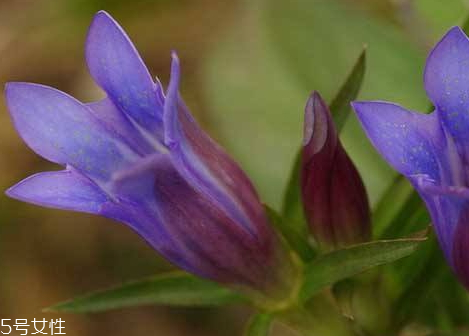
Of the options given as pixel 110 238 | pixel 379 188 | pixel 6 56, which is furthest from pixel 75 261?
pixel 379 188

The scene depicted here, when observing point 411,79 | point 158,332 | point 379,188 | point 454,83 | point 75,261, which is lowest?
point 158,332

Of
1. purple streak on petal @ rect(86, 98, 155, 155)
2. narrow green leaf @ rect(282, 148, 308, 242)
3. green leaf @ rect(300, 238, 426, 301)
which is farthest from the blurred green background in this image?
purple streak on petal @ rect(86, 98, 155, 155)

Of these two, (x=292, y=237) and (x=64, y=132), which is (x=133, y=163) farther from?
(x=292, y=237)

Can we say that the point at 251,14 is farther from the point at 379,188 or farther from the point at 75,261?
the point at 75,261

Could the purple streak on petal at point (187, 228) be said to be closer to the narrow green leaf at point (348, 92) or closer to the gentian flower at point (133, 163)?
the gentian flower at point (133, 163)

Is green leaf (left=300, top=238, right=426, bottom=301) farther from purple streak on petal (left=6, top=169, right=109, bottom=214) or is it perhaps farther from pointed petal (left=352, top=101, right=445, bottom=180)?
purple streak on petal (left=6, top=169, right=109, bottom=214)

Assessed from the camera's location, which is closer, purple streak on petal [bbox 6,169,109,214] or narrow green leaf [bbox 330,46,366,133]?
purple streak on petal [bbox 6,169,109,214]
